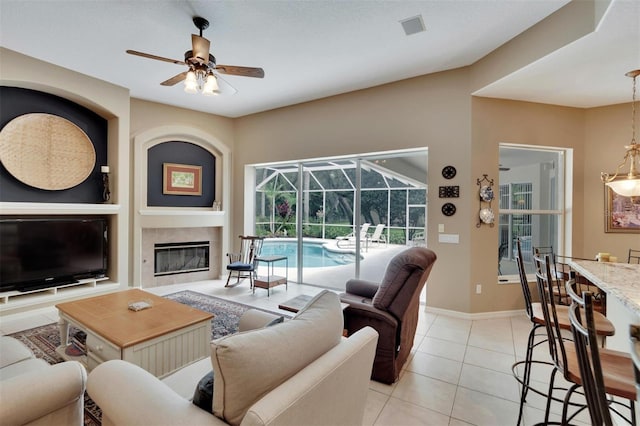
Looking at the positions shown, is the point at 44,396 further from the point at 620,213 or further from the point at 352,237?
the point at 620,213

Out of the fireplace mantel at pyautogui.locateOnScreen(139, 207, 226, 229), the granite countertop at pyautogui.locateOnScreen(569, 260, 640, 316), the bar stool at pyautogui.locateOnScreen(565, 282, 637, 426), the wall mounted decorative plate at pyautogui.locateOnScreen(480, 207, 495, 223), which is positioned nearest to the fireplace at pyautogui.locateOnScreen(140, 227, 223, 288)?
the fireplace mantel at pyautogui.locateOnScreen(139, 207, 226, 229)

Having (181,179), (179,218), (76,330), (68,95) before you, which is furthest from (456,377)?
(68,95)

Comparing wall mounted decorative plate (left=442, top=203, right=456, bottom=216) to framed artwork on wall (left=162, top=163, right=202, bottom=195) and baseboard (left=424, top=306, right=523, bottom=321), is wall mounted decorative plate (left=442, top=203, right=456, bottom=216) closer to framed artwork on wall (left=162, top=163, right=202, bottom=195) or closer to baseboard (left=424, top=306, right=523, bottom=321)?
baseboard (left=424, top=306, right=523, bottom=321)

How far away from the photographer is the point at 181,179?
5.64 meters

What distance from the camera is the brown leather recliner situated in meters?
2.36

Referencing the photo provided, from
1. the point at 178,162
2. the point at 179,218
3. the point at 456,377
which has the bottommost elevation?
the point at 456,377

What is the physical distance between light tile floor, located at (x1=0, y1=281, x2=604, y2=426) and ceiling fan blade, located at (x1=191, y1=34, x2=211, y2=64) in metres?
3.21

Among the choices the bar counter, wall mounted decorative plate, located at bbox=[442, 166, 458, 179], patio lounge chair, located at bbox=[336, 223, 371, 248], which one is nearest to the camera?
the bar counter

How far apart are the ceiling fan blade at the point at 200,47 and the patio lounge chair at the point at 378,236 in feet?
10.9

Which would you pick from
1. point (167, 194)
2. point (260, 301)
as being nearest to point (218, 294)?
point (260, 301)

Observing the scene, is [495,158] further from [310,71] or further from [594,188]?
[310,71]

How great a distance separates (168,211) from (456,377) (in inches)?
198

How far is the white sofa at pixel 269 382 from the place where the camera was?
38.8 inches

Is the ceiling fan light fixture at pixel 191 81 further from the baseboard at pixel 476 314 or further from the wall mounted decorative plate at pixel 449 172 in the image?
the baseboard at pixel 476 314
